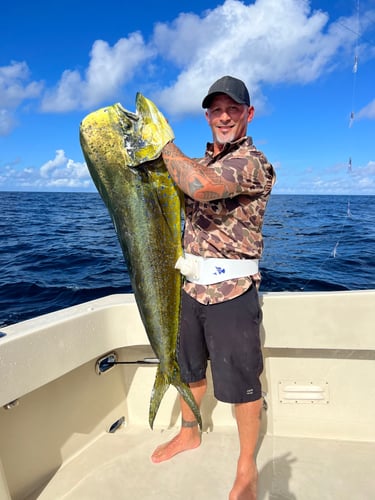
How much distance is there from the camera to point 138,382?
326 cm

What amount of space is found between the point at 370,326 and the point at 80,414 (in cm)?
223

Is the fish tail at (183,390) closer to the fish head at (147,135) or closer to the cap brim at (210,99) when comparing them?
the fish head at (147,135)

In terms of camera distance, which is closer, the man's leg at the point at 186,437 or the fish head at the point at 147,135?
the fish head at the point at 147,135

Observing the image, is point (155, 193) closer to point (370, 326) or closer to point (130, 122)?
point (130, 122)

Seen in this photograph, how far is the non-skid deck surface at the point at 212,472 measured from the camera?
2408 mm

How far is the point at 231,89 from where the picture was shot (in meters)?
2.13

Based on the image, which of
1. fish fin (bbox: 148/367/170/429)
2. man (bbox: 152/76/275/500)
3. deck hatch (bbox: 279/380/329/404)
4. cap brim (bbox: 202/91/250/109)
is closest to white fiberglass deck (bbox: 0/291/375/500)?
deck hatch (bbox: 279/380/329/404)

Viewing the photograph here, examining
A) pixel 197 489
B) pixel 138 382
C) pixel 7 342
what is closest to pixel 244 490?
pixel 197 489

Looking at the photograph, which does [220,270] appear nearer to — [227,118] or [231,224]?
[231,224]

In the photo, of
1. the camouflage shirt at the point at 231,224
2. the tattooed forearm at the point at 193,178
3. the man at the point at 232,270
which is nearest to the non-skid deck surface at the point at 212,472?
the man at the point at 232,270

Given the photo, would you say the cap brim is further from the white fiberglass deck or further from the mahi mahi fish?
the white fiberglass deck

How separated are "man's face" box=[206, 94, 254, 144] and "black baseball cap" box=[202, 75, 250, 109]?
0.17ft

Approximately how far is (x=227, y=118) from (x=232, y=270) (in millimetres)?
899

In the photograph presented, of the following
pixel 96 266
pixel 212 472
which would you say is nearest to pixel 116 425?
pixel 212 472
